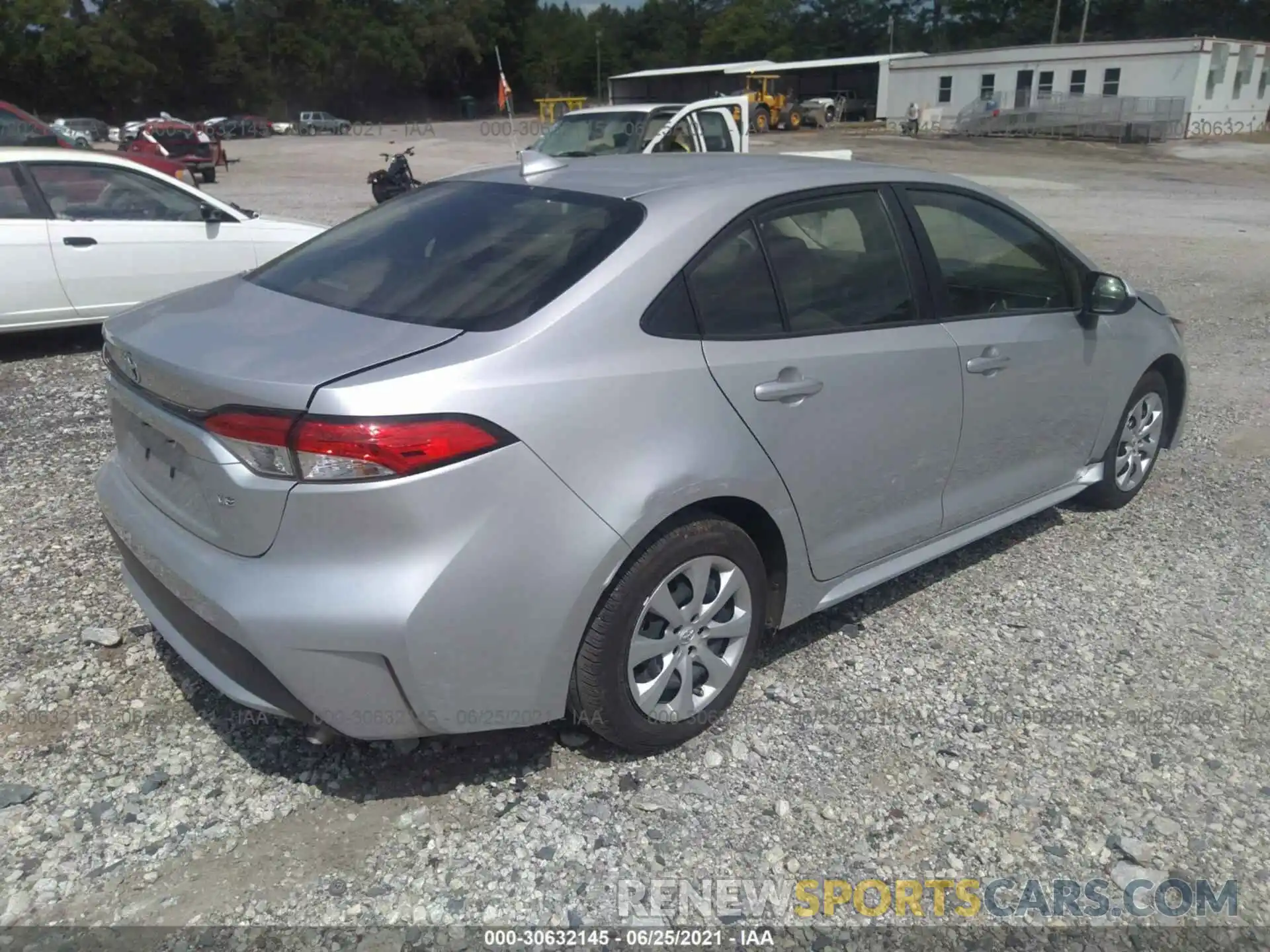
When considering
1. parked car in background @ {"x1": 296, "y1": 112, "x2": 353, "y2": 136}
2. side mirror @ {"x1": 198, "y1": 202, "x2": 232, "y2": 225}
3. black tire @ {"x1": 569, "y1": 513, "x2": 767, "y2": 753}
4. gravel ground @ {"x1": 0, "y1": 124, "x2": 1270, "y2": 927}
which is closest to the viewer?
gravel ground @ {"x1": 0, "y1": 124, "x2": 1270, "y2": 927}

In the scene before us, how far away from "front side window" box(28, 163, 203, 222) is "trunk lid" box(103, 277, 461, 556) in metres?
4.96

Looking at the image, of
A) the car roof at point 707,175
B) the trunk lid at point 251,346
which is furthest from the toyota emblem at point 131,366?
the car roof at point 707,175

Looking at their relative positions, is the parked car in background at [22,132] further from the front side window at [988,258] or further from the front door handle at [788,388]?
the front door handle at [788,388]

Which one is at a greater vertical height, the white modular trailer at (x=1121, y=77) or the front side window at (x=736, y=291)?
the front side window at (x=736, y=291)

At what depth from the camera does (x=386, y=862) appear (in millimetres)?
2658

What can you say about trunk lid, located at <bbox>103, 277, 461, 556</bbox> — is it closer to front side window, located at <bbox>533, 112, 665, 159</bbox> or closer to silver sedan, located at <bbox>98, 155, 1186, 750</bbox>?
silver sedan, located at <bbox>98, 155, 1186, 750</bbox>

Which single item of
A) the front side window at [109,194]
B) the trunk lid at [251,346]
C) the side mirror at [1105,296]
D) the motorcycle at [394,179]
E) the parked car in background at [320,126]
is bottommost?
Answer: the parked car in background at [320,126]

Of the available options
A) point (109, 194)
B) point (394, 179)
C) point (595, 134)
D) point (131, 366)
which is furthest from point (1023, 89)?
point (131, 366)

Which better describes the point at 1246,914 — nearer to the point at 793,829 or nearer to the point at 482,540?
the point at 793,829

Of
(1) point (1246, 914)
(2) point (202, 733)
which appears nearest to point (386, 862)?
(2) point (202, 733)

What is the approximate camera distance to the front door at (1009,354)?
12.2 ft

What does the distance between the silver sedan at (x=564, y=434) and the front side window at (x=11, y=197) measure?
4726mm

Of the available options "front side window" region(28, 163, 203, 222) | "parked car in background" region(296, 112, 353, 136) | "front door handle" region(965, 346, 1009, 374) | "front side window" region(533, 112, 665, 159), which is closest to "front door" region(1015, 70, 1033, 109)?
"front side window" region(533, 112, 665, 159)

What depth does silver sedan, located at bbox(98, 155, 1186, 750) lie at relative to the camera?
8.05 feet
